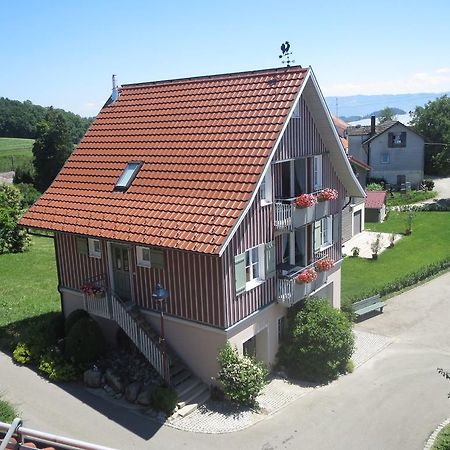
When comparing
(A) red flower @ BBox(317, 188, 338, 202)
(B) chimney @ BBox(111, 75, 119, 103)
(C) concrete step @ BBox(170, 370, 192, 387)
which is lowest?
(C) concrete step @ BBox(170, 370, 192, 387)

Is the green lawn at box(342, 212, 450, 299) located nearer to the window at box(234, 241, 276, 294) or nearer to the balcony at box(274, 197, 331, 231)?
the balcony at box(274, 197, 331, 231)

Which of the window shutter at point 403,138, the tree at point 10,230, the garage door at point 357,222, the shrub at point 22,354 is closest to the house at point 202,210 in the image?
the shrub at point 22,354

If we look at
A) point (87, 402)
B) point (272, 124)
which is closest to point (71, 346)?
point (87, 402)

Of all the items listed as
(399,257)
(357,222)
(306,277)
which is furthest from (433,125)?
(306,277)

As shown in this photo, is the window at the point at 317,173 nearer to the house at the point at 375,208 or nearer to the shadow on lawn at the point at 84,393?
the shadow on lawn at the point at 84,393

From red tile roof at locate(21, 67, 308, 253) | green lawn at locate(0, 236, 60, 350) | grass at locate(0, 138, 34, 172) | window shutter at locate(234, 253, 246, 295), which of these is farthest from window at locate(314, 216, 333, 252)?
grass at locate(0, 138, 34, 172)

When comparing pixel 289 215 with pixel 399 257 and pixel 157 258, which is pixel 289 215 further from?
pixel 399 257
